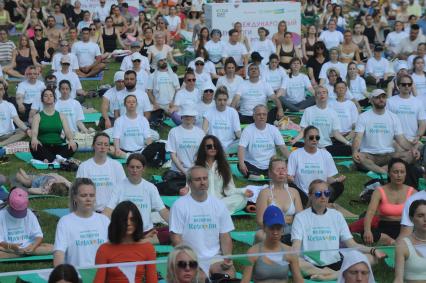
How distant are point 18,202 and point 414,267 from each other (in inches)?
161

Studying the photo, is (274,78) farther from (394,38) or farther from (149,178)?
(394,38)

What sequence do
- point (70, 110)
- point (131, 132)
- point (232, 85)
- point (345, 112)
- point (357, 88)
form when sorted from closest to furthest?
point (131, 132) < point (70, 110) < point (345, 112) < point (232, 85) < point (357, 88)

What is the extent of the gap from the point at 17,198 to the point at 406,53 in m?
14.4

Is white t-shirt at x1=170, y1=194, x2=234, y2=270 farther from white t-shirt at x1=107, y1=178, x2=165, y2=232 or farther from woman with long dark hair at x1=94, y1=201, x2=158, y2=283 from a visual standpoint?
woman with long dark hair at x1=94, y1=201, x2=158, y2=283

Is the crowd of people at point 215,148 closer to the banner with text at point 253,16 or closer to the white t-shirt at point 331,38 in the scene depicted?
the white t-shirt at point 331,38

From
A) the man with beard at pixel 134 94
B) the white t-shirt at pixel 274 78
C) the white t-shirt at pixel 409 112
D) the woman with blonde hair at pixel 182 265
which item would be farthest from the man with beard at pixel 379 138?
the woman with blonde hair at pixel 182 265

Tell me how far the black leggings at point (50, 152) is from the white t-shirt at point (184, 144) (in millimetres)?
2021

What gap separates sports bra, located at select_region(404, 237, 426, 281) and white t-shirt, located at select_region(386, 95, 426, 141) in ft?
22.6

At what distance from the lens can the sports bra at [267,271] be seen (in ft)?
28.3

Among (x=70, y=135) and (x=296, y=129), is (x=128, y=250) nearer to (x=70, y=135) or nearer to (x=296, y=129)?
(x=70, y=135)

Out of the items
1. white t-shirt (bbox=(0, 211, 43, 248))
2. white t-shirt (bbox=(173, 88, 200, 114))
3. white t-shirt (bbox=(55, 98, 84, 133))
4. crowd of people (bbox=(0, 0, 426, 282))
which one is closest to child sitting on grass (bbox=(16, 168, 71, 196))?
crowd of people (bbox=(0, 0, 426, 282))

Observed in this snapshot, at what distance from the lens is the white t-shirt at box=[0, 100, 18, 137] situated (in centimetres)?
1614

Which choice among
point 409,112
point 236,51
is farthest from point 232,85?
point 236,51

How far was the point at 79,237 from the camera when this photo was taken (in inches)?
364
